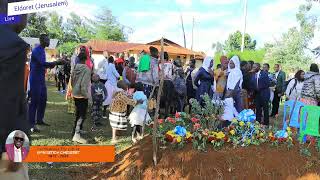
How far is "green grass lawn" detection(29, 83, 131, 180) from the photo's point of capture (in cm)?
605

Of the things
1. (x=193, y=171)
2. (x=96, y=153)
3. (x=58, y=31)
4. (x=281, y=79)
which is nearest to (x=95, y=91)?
(x=96, y=153)

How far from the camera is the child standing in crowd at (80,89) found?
779cm

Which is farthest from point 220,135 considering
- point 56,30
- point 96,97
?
point 56,30

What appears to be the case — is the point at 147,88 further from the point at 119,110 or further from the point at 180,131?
the point at 180,131

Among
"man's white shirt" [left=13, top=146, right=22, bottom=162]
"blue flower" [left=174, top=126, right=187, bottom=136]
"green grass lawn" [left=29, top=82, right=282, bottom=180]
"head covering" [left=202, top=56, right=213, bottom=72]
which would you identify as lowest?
"green grass lawn" [left=29, top=82, right=282, bottom=180]

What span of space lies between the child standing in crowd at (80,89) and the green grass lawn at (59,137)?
271mm

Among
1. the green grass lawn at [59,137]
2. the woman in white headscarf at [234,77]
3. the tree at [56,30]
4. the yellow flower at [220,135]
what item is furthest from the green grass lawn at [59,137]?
the tree at [56,30]

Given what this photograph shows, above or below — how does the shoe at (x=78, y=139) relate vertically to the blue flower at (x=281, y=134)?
below

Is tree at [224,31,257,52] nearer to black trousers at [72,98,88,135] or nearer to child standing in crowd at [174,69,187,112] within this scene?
child standing in crowd at [174,69,187,112]

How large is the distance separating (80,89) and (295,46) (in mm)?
37487

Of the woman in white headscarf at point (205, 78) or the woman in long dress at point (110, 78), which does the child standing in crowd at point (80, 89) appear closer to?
the woman in white headscarf at point (205, 78)

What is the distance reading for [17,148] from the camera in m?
2.23

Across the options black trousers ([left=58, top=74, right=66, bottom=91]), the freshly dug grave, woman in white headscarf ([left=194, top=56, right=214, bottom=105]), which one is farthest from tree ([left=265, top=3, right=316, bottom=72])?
the freshly dug grave

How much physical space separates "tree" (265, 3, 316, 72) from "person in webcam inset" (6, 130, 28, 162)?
37800 mm
